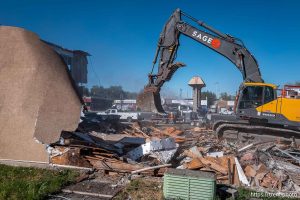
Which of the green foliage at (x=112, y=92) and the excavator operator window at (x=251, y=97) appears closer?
the excavator operator window at (x=251, y=97)

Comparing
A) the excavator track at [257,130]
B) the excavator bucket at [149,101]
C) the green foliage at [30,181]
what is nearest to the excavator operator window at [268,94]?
the excavator track at [257,130]

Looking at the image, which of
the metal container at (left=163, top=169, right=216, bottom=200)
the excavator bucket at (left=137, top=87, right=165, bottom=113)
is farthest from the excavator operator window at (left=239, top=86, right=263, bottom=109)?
the metal container at (left=163, top=169, right=216, bottom=200)

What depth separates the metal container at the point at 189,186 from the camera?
6.92 metres

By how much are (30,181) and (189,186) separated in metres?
4.09

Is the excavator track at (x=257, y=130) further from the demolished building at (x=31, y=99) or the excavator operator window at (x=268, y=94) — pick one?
the demolished building at (x=31, y=99)

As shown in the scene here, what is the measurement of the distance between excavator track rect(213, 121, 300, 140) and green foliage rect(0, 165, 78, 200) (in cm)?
888

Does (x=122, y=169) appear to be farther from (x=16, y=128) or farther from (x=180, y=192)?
(x=16, y=128)

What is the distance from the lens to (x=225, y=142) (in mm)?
14875

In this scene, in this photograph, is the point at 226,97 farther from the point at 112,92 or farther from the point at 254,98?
the point at 254,98

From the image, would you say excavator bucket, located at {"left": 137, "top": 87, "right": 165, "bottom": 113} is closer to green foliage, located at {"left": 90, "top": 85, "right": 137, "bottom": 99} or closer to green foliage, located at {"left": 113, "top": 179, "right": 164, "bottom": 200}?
green foliage, located at {"left": 113, "top": 179, "right": 164, "bottom": 200}

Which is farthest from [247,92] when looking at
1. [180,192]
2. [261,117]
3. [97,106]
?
[97,106]

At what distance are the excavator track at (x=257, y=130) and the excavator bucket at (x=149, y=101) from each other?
3229 mm

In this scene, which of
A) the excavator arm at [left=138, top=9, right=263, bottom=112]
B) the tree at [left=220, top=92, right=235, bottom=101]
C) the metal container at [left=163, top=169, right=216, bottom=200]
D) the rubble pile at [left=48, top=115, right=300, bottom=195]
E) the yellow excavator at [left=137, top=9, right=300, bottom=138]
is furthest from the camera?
the tree at [left=220, top=92, right=235, bottom=101]

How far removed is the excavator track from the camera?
14.4 m
